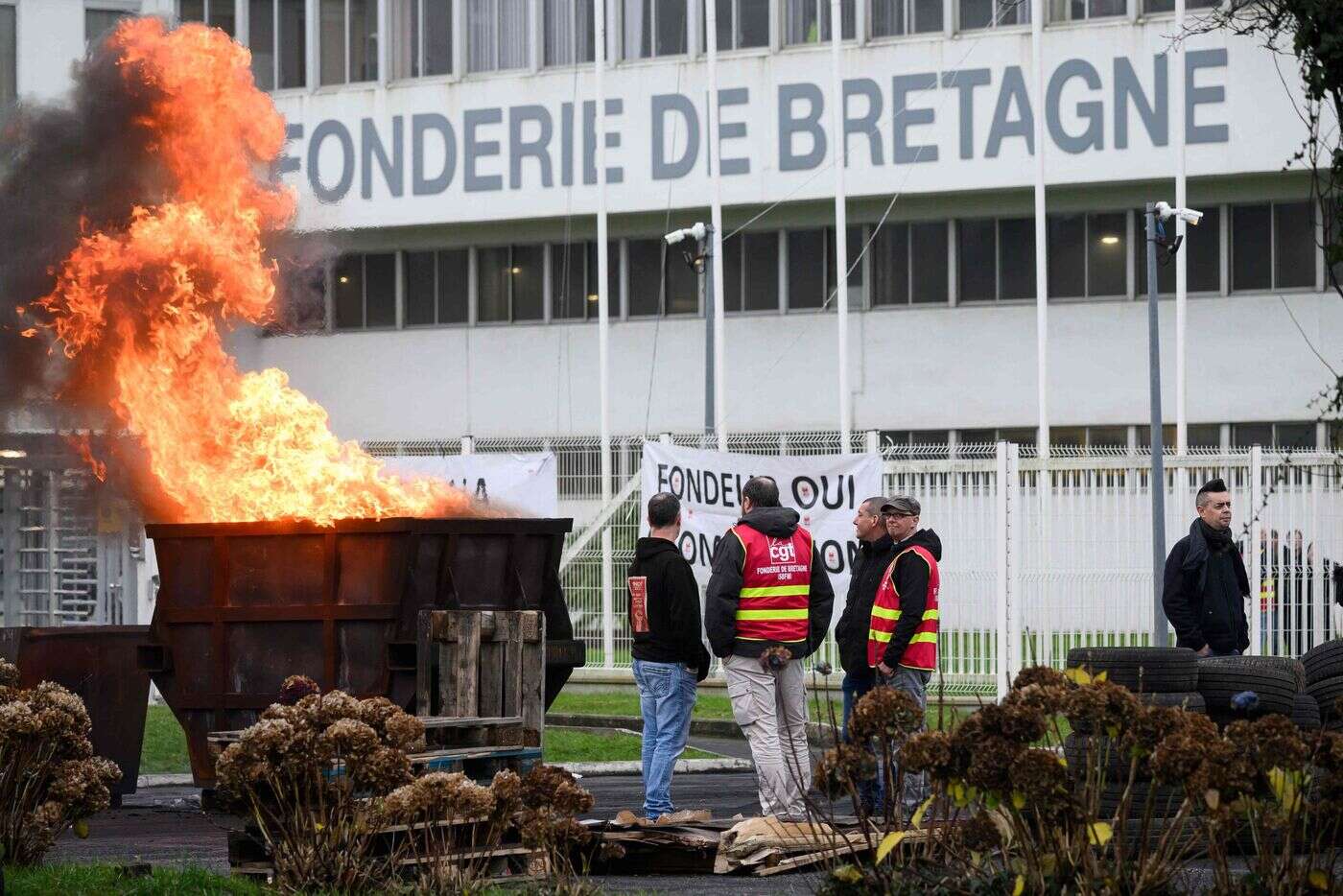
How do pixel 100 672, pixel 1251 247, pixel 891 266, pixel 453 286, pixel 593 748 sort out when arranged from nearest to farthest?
1. pixel 100 672
2. pixel 593 748
3. pixel 1251 247
4. pixel 891 266
5. pixel 453 286

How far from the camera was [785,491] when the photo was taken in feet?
66.1

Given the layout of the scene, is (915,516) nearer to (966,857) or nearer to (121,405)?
(966,857)

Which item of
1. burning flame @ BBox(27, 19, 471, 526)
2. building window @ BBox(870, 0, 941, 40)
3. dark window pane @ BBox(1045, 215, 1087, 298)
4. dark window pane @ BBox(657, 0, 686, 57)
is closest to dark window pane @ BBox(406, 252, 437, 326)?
dark window pane @ BBox(657, 0, 686, 57)

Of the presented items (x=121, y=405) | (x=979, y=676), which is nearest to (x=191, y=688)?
(x=121, y=405)

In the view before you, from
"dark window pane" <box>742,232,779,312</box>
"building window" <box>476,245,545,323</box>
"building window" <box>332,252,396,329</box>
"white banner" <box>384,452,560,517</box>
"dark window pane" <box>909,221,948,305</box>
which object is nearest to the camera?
"white banner" <box>384,452,560,517</box>

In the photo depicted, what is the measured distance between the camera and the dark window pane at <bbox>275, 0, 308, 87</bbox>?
1467 inches

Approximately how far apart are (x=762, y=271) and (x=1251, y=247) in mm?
8387

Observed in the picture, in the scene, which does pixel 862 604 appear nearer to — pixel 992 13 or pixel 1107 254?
pixel 992 13

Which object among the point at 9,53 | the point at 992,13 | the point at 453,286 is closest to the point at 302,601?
the point at 992,13

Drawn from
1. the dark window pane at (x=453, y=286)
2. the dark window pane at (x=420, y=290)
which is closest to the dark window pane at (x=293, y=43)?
the dark window pane at (x=420, y=290)

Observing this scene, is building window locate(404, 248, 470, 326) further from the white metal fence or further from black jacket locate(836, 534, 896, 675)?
black jacket locate(836, 534, 896, 675)

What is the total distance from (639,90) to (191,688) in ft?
75.4

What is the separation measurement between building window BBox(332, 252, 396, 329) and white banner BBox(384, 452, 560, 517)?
16.6 meters

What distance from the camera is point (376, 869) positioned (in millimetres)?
8141
